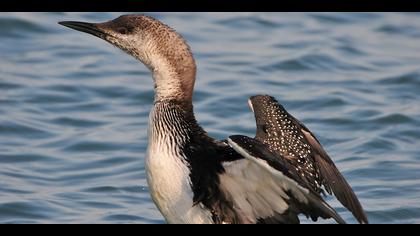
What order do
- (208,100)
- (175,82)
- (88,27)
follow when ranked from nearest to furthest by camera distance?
(175,82) → (88,27) → (208,100)

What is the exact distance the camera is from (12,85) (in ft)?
41.0

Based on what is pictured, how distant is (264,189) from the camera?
21.5 feet

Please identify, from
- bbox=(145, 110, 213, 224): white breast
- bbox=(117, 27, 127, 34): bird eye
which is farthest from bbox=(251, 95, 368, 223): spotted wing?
bbox=(117, 27, 127, 34): bird eye

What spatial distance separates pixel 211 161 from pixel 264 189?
413mm

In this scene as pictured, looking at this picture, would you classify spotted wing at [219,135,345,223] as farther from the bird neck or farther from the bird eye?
the bird eye

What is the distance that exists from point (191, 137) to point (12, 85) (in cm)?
608

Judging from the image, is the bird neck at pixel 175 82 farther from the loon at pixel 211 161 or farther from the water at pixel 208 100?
the water at pixel 208 100

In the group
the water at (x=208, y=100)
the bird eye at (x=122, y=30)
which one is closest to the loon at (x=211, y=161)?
the bird eye at (x=122, y=30)

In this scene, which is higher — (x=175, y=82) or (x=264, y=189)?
(x=175, y=82)

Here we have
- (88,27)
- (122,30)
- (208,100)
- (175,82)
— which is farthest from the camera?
(208,100)

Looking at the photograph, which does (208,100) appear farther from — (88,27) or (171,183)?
(171,183)

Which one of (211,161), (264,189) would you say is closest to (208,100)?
(211,161)

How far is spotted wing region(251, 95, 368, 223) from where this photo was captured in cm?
730
